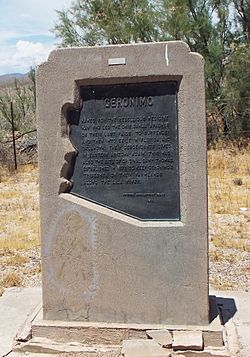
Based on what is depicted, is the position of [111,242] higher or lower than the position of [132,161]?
lower

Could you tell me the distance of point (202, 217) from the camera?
162 inches

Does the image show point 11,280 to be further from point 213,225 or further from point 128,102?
point 213,225

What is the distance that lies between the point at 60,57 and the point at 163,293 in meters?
1.88

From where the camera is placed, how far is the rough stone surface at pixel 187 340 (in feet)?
13.2

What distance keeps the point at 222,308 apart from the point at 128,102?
6.43ft

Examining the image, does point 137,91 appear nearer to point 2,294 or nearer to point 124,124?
point 124,124

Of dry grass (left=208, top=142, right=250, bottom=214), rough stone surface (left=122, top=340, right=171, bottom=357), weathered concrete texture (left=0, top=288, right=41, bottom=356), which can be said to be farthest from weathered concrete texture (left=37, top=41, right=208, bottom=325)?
dry grass (left=208, top=142, right=250, bottom=214)

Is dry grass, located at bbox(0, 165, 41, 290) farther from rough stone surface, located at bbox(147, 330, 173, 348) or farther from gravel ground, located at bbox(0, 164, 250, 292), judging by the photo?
rough stone surface, located at bbox(147, 330, 173, 348)

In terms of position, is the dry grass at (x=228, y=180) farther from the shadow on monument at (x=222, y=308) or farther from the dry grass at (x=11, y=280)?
the shadow on monument at (x=222, y=308)

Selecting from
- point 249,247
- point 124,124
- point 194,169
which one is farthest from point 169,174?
point 249,247

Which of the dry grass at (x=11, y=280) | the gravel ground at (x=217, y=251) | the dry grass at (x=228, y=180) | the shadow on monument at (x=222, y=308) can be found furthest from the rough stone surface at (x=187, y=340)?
the dry grass at (x=228, y=180)

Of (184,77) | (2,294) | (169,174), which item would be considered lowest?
(2,294)

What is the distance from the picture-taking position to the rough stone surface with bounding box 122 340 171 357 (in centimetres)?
393

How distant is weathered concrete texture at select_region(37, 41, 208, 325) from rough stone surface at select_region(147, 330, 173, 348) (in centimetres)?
12
